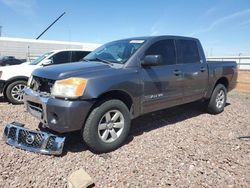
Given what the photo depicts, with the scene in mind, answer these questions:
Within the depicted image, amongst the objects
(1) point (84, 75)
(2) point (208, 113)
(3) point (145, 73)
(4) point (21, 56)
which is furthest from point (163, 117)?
(4) point (21, 56)

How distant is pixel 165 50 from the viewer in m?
4.95

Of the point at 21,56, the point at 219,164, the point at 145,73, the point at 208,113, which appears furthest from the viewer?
the point at 21,56

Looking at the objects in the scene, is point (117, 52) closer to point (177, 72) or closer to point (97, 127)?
point (177, 72)

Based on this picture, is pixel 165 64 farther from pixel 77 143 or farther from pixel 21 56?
pixel 21 56

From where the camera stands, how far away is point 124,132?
4090 millimetres

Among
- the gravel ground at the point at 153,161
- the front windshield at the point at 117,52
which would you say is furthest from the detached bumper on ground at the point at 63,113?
the front windshield at the point at 117,52

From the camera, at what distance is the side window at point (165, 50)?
4.69m

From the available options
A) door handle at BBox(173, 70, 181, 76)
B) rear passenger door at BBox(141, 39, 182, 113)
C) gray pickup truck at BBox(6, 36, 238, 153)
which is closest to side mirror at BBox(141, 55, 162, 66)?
gray pickup truck at BBox(6, 36, 238, 153)

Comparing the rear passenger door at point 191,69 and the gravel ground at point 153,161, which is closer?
the gravel ground at point 153,161

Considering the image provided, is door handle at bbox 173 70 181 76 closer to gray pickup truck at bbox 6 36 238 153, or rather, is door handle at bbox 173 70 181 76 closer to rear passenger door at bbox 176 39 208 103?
gray pickup truck at bbox 6 36 238 153

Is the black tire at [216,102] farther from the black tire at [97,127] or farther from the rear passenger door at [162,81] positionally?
the black tire at [97,127]

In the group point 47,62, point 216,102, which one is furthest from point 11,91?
point 216,102

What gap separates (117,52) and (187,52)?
1.69 meters

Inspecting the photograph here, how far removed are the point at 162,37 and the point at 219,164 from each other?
259 cm
